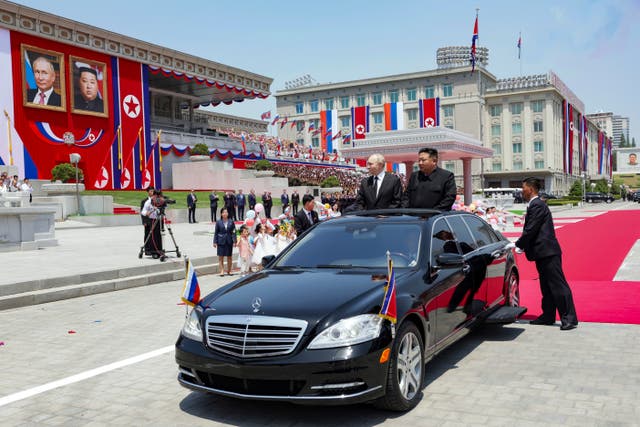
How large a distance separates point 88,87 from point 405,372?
37888 mm

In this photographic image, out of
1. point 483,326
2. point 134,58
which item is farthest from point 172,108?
point 483,326

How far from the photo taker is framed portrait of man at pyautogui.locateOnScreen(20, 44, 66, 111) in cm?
3359

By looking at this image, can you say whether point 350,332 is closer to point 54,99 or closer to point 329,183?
point 54,99

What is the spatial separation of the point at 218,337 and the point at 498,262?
3834 millimetres

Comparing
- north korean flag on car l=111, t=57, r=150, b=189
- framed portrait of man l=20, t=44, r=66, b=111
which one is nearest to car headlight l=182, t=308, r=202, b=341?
framed portrait of man l=20, t=44, r=66, b=111

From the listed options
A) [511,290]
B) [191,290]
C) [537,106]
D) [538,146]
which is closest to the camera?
[191,290]

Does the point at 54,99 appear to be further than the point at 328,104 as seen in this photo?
No

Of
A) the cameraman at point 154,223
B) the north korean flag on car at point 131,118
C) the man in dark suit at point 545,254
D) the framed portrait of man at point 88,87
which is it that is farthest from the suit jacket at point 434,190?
the north korean flag on car at point 131,118

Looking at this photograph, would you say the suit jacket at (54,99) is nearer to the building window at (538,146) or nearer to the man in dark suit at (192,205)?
the man in dark suit at (192,205)

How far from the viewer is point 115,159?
130 ft

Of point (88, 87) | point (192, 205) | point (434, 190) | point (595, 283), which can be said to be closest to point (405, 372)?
point (434, 190)

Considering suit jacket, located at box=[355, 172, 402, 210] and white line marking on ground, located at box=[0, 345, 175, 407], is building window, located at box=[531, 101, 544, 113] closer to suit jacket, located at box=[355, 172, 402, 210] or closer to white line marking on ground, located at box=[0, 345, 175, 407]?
suit jacket, located at box=[355, 172, 402, 210]

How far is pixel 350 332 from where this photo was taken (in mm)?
4035

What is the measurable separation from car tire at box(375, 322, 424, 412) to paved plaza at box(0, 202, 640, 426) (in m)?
0.11
